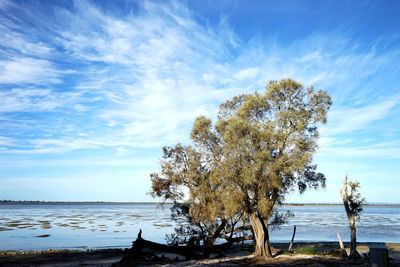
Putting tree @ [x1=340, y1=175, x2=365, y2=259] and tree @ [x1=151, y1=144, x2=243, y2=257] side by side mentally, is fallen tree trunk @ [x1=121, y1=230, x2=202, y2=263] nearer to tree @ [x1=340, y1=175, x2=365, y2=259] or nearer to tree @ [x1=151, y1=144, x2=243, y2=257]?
tree @ [x1=151, y1=144, x2=243, y2=257]

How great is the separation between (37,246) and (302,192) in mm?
26426

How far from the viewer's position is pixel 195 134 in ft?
72.0

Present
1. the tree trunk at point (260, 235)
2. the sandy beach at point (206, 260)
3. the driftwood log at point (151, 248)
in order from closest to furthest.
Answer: the sandy beach at point (206, 260) < the tree trunk at point (260, 235) < the driftwood log at point (151, 248)

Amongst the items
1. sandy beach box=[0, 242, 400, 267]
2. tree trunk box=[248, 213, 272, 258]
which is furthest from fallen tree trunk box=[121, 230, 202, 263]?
tree trunk box=[248, 213, 272, 258]

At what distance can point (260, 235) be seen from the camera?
2033 centimetres

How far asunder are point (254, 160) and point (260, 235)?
519 cm

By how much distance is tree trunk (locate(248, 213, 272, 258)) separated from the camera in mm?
20250

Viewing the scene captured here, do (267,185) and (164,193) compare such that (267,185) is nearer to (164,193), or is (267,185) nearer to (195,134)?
(195,134)

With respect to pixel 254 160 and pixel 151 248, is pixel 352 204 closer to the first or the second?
pixel 254 160

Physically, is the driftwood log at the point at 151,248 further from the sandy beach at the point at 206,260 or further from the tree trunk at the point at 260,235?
the tree trunk at the point at 260,235

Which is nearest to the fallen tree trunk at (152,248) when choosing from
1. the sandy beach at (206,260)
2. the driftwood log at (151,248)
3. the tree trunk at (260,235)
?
the driftwood log at (151,248)

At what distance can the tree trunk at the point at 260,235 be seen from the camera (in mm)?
20250

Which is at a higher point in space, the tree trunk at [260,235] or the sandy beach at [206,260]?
the tree trunk at [260,235]

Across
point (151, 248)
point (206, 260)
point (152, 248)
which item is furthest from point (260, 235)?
point (151, 248)
